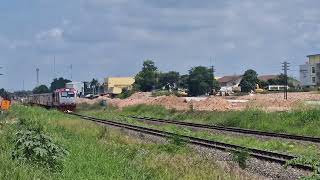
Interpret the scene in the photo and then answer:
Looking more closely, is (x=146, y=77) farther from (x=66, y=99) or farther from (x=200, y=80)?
(x=66, y=99)

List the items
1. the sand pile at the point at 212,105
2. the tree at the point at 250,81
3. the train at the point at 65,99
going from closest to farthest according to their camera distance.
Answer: the sand pile at the point at 212,105, the train at the point at 65,99, the tree at the point at 250,81

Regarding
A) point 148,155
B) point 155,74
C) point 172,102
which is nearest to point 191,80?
point 155,74

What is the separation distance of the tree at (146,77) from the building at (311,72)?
40.5 metres

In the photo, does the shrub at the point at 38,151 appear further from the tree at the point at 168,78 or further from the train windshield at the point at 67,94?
the tree at the point at 168,78

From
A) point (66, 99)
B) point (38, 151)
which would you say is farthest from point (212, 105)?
point (38, 151)

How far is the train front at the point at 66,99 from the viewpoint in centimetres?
7594

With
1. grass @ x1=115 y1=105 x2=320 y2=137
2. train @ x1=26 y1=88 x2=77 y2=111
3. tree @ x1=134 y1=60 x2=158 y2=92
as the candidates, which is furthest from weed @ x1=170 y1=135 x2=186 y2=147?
tree @ x1=134 y1=60 x2=158 y2=92

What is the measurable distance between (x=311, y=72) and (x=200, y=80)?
1367 inches

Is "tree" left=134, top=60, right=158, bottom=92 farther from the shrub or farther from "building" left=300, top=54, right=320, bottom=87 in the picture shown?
the shrub

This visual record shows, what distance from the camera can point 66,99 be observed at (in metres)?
76.6

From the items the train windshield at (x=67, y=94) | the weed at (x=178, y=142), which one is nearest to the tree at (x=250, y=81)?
the train windshield at (x=67, y=94)

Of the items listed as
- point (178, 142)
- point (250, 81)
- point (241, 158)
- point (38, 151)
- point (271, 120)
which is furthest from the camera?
point (250, 81)

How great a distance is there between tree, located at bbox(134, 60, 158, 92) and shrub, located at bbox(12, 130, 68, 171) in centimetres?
13243

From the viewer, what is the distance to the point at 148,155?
62.4 ft
